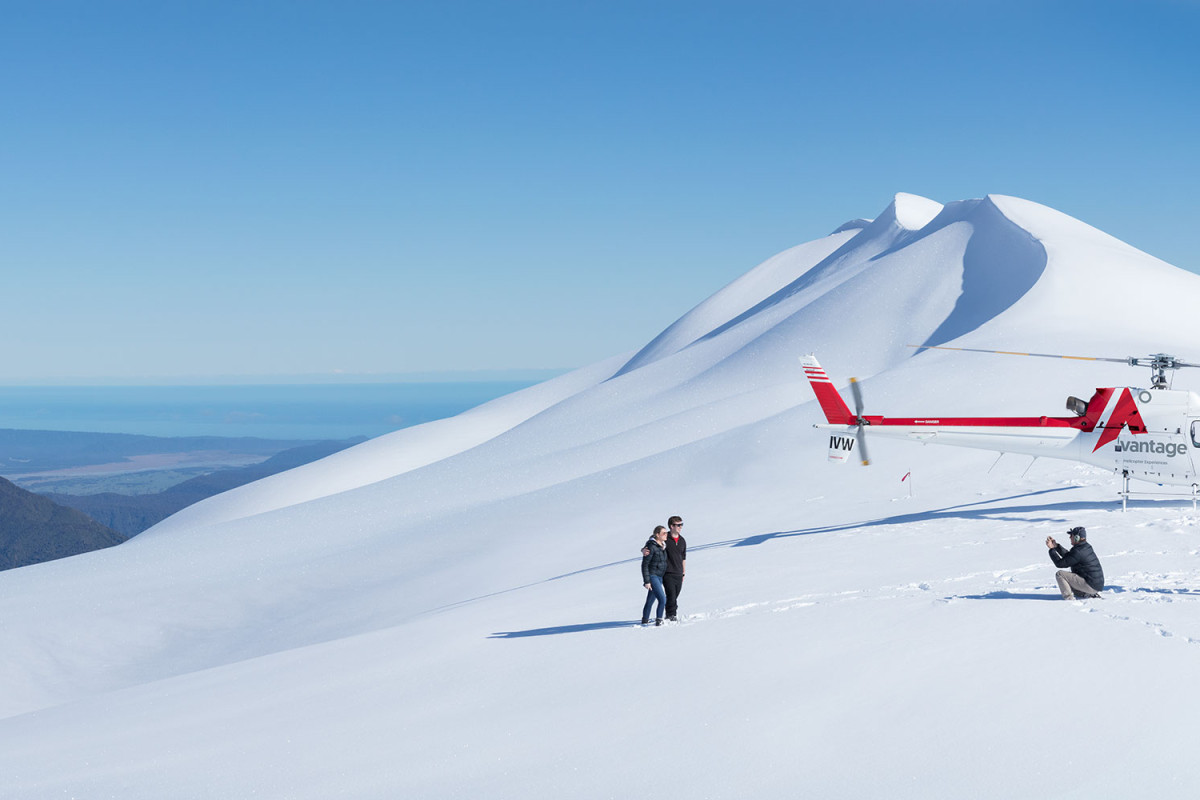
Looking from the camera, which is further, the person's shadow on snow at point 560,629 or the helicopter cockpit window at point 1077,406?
the helicopter cockpit window at point 1077,406

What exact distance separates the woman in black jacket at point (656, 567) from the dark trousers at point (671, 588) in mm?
76

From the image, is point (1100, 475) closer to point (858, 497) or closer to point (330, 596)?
point (858, 497)

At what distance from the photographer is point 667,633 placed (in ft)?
39.7

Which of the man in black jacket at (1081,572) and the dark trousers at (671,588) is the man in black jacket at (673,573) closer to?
the dark trousers at (671,588)

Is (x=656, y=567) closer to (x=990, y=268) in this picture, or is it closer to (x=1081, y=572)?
(x=1081, y=572)

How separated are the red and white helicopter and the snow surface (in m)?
0.93

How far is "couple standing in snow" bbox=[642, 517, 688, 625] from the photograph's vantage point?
490 inches

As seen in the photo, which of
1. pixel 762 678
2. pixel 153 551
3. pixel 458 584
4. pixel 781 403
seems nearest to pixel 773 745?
pixel 762 678

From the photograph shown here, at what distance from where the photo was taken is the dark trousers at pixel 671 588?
41.4 ft

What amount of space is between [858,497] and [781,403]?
20.9 meters

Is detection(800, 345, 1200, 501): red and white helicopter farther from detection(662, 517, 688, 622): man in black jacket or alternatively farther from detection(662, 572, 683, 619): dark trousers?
detection(662, 572, 683, 619): dark trousers

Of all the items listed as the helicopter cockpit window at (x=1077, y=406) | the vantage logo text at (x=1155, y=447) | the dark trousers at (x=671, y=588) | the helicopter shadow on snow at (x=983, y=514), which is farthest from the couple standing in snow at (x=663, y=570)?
the vantage logo text at (x=1155, y=447)

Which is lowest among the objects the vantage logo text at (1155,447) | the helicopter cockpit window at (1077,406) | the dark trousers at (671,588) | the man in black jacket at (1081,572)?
the dark trousers at (671,588)

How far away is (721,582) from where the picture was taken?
15.4 meters
